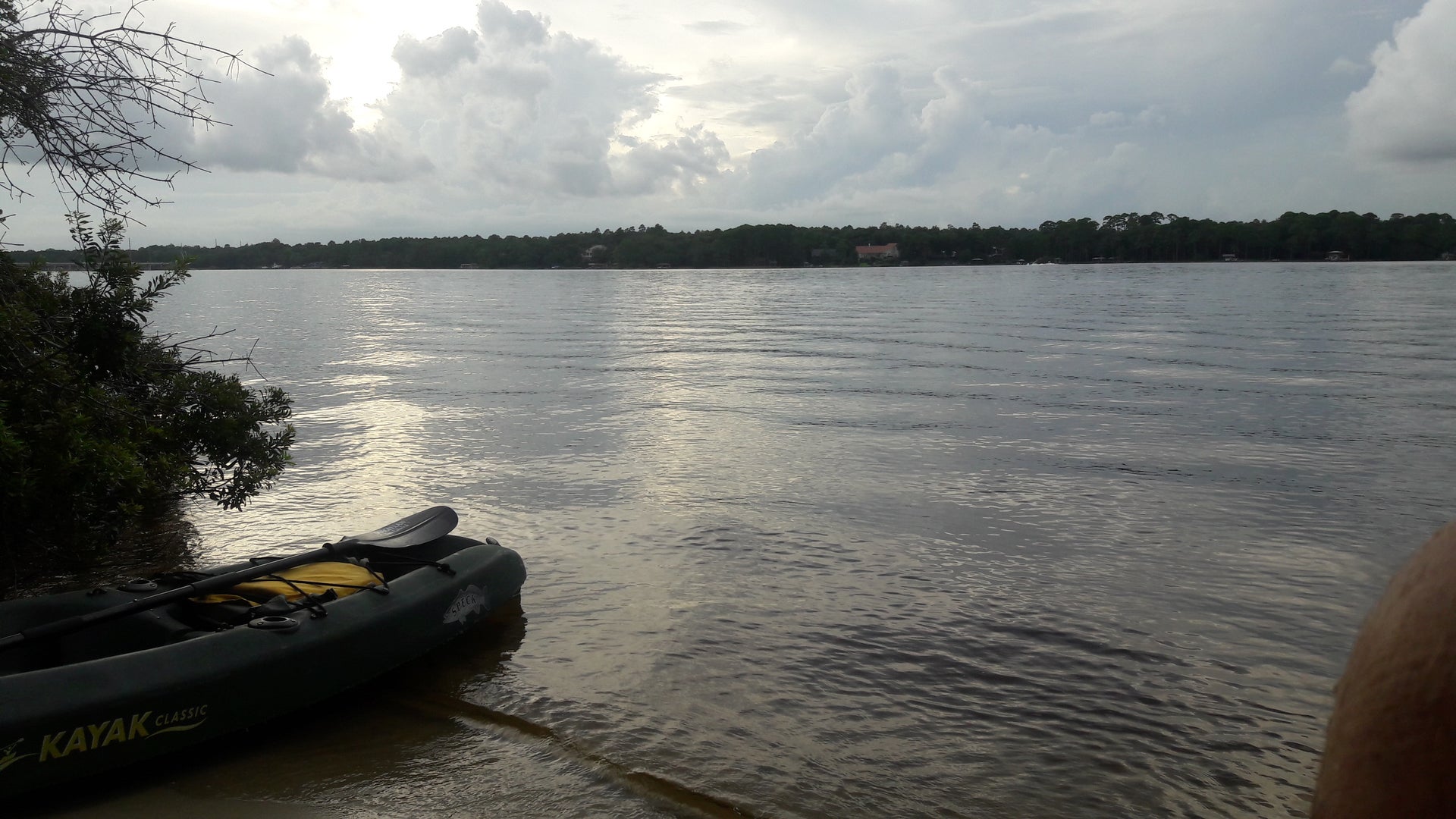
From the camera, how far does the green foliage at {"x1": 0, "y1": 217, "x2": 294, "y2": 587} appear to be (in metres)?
7.32

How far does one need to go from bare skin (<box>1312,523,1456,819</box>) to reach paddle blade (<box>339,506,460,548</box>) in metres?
7.79

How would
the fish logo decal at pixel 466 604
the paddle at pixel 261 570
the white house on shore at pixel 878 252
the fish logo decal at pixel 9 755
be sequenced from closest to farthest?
the fish logo decal at pixel 9 755 < the paddle at pixel 261 570 < the fish logo decal at pixel 466 604 < the white house on shore at pixel 878 252

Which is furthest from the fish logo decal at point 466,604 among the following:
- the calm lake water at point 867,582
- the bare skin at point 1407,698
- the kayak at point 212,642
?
the bare skin at point 1407,698

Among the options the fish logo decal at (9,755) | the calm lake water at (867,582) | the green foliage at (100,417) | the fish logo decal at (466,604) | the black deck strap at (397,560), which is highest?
the green foliage at (100,417)

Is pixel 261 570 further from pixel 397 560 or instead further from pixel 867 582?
pixel 867 582

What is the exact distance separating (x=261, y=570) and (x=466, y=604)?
4.84 ft

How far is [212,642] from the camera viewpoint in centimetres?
584

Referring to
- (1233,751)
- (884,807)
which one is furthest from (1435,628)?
(1233,751)

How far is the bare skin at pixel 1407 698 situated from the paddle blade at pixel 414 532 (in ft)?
25.5

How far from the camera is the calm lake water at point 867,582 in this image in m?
5.70

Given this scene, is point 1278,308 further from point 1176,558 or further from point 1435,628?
point 1435,628

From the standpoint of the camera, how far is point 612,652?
748 cm

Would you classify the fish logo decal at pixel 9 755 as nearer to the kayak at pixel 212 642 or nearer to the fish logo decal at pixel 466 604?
the kayak at pixel 212 642

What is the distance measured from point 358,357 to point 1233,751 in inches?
1187
